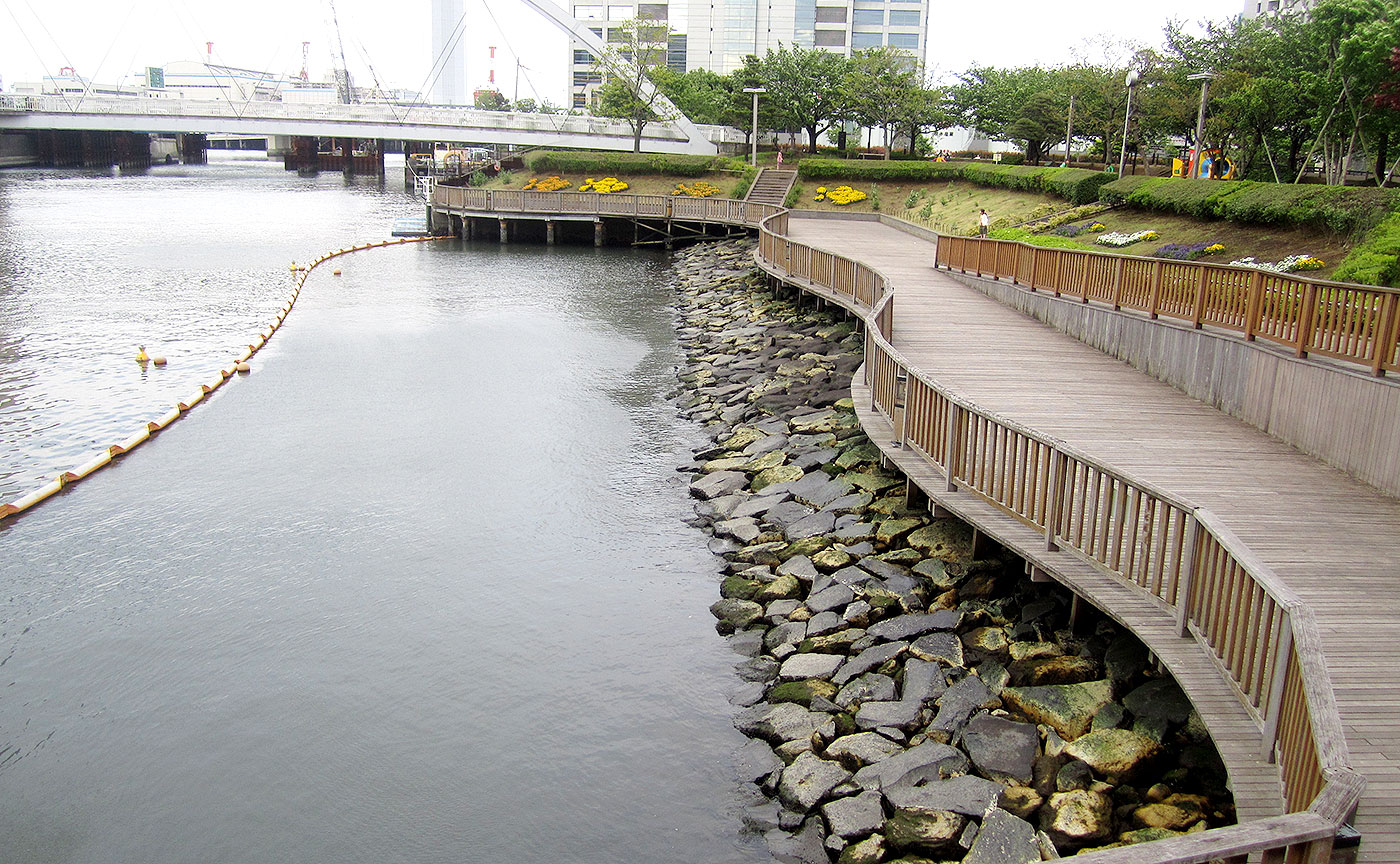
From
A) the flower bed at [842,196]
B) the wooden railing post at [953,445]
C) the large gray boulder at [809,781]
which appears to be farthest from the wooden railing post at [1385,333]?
the flower bed at [842,196]

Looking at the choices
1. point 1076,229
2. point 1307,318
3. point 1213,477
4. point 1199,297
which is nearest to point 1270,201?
point 1076,229

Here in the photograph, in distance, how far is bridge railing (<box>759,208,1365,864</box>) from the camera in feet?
15.1

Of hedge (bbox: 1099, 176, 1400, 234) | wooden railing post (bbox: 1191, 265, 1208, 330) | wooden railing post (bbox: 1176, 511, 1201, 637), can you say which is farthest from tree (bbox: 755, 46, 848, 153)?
wooden railing post (bbox: 1176, 511, 1201, 637)

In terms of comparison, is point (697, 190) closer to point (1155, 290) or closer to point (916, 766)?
point (1155, 290)

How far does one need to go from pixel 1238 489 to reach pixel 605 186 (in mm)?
49738

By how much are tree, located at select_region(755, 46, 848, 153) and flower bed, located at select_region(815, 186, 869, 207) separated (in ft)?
40.2

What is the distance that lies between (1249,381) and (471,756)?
9803mm

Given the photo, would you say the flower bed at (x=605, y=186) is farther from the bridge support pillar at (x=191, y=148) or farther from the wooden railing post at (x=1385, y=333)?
the bridge support pillar at (x=191, y=148)

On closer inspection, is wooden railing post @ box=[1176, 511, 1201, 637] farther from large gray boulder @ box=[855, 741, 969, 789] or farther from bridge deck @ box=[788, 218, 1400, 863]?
large gray boulder @ box=[855, 741, 969, 789]

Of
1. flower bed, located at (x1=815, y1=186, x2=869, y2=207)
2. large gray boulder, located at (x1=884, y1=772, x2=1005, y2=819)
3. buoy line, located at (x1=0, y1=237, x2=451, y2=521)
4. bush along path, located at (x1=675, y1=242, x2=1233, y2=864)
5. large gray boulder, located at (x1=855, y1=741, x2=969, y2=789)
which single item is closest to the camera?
bush along path, located at (x1=675, y1=242, x2=1233, y2=864)

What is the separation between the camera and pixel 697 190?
56219mm

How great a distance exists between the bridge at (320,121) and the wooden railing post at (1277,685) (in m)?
69.3

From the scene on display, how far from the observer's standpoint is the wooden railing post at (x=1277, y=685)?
5.88 meters

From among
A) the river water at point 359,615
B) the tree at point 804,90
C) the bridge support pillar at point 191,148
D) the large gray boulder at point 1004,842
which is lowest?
the river water at point 359,615
